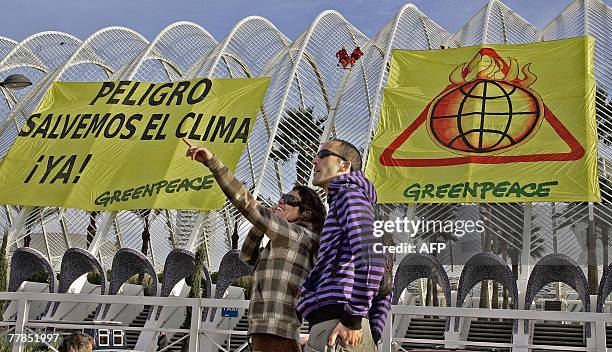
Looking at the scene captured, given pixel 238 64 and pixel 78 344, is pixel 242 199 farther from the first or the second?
pixel 238 64

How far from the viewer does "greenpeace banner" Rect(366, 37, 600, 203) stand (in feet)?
59.0

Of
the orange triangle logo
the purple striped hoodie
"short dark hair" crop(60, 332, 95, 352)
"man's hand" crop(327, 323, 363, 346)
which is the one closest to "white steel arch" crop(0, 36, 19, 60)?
the orange triangle logo

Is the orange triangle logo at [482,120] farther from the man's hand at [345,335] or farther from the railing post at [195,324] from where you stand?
the man's hand at [345,335]

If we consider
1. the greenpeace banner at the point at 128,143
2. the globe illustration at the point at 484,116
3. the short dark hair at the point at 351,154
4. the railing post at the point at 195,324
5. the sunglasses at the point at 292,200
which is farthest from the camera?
the greenpeace banner at the point at 128,143

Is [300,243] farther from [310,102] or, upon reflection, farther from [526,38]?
[526,38]

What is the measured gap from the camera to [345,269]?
432 cm

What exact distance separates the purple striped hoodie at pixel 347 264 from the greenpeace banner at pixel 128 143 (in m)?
17.0

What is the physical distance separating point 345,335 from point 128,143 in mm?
19955

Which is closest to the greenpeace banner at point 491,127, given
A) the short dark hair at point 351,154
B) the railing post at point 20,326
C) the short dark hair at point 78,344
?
the railing post at point 20,326

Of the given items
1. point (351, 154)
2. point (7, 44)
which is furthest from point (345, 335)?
point (7, 44)

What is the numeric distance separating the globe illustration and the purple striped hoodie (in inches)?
588

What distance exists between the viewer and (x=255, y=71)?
32438 mm

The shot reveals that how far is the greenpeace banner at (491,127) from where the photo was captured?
18.0m

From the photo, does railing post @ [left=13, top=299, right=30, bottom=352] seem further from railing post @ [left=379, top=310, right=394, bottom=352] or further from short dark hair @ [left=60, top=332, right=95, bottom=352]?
short dark hair @ [left=60, top=332, right=95, bottom=352]
